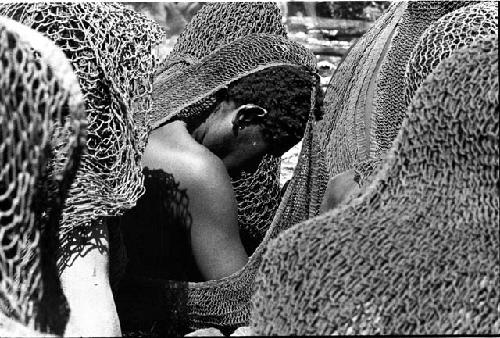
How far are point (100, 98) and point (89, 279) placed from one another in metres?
0.38

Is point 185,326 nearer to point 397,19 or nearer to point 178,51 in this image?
point 178,51

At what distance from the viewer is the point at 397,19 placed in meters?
2.63

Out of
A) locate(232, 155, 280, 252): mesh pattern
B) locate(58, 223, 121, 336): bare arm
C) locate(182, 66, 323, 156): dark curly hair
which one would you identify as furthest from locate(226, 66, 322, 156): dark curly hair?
locate(58, 223, 121, 336): bare arm

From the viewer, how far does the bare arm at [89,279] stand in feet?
5.55

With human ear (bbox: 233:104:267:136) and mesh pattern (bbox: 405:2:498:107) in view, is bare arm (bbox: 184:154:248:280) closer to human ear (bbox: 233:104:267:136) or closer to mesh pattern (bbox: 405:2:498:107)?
human ear (bbox: 233:104:267:136)

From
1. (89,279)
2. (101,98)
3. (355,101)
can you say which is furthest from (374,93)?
(89,279)

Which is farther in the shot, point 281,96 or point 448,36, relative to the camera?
point 281,96

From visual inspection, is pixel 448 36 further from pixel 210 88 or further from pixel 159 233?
pixel 159 233

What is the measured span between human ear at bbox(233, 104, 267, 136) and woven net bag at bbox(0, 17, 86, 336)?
0.86 m

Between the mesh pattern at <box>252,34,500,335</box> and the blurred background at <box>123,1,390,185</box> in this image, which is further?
the blurred background at <box>123,1,390,185</box>

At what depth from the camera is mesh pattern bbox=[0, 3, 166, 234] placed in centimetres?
181

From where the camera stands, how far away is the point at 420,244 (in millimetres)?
1432

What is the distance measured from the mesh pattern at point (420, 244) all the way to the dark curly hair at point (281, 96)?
90 centimetres

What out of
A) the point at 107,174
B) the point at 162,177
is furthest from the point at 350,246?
the point at 162,177
